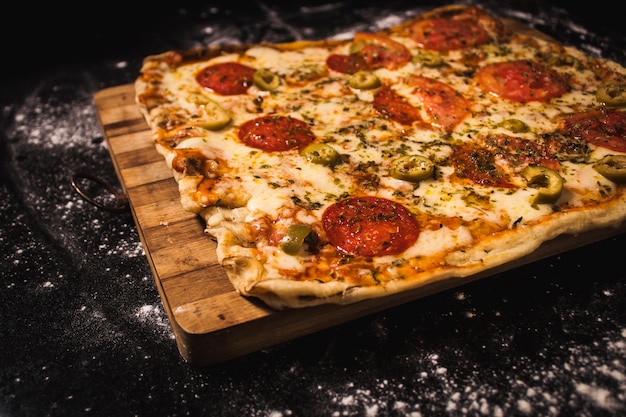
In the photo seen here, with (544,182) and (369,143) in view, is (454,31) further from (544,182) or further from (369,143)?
(544,182)

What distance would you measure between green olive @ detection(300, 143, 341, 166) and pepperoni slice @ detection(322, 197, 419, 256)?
15.5 inches

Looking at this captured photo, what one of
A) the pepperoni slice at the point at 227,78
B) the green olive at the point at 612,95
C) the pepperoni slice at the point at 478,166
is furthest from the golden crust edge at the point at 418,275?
the pepperoni slice at the point at 227,78

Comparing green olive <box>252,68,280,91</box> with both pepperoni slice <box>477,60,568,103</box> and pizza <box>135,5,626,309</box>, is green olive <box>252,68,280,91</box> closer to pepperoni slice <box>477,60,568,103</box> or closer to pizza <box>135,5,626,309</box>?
pizza <box>135,5,626,309</box>

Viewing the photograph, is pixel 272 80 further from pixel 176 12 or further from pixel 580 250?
pixel 176 12

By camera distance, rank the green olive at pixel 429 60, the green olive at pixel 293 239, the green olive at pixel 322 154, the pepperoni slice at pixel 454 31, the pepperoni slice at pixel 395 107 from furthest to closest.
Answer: the pepperoni slice at pixel 454 31, the green olive at pixel 429 60, the pepperoni slice at pixel 395 107, the green olive at pixel 322 154, the green olive at pixel 293 239

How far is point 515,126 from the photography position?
A: 379cm

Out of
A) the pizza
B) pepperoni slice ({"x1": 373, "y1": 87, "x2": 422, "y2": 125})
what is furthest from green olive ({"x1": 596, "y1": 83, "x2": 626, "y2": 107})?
pepperoni slice ({"x1": 373, "y1": 87, "x2": 422, "y2": 125})

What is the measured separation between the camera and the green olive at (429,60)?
4.46m

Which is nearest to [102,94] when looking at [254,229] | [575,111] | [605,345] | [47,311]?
[47,311]

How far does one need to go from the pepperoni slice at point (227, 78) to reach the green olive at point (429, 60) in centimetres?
121

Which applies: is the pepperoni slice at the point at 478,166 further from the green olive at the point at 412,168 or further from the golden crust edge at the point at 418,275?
the golden crust edge at the point at 418,275

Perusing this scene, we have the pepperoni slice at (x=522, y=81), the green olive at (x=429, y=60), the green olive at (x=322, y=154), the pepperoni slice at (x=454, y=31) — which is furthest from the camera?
the pepperoni slice at (x=454, y=31)

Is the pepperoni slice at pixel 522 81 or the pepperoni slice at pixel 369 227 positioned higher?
the pepperoni slice at pixel 522 81

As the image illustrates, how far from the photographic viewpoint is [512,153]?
3.60 m
